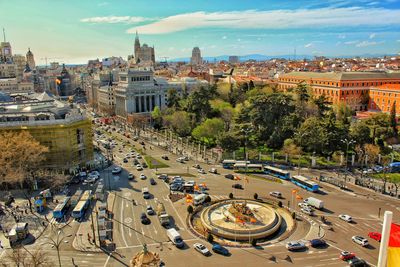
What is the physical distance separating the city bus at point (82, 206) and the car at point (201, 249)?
1456 centimetres

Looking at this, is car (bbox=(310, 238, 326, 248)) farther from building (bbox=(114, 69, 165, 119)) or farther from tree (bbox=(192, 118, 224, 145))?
building (bbox=(114, 69, 165, 119))

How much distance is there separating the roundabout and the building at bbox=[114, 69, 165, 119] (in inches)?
2578

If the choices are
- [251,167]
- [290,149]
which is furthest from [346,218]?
[290,149]

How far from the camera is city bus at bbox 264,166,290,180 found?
52.5 metres

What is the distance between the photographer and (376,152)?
5828 centimetres

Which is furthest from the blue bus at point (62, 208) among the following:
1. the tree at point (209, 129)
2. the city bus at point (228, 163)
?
the tree at point (209, 129)

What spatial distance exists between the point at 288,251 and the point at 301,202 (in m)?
12.5

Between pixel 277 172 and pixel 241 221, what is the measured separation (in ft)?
62.0

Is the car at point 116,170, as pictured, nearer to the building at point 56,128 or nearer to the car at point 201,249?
the building at point 56,128

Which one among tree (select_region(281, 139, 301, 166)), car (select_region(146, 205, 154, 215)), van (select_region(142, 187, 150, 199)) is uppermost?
tree (select_region(281, 139, 301, 166))

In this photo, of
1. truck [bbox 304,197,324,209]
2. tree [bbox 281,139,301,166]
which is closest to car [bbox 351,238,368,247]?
truck [bbox 304,197,324,209]

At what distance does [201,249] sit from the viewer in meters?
31.5

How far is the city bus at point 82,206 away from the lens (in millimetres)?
38562

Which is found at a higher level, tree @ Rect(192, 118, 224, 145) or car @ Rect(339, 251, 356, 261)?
tree @ Rect(192, 118, 224, 145)
